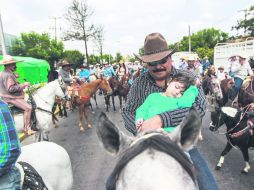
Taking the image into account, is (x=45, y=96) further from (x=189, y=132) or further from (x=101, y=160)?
(x=189, y=132)

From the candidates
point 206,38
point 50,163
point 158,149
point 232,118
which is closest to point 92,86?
point 232,118

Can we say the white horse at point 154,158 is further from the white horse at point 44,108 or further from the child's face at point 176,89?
the white horse at point 44,108

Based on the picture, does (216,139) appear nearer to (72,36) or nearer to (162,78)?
(162,78)

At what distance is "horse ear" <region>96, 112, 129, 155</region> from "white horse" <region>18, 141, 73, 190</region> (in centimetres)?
176

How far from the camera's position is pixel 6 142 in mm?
2262

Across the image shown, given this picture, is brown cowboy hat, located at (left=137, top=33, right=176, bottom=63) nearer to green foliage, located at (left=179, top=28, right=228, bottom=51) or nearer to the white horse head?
the white horse head

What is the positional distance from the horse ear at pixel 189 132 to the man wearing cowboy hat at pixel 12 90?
6073 mm

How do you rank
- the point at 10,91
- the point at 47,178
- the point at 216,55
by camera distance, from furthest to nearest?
the point at 216,55
the point at 10,91
the point at 47,178

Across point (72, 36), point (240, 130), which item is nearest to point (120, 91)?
point (240, 130)

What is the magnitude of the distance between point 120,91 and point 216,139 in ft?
23.9

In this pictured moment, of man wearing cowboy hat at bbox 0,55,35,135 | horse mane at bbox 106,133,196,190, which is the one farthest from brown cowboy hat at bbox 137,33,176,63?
man wearing cowboy hat at bbox 0,55,35,135

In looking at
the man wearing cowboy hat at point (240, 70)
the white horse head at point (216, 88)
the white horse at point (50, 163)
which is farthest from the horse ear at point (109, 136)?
the white horse head at point (216, 88)

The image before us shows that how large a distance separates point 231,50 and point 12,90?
1679cm

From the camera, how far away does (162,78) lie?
265 cm
